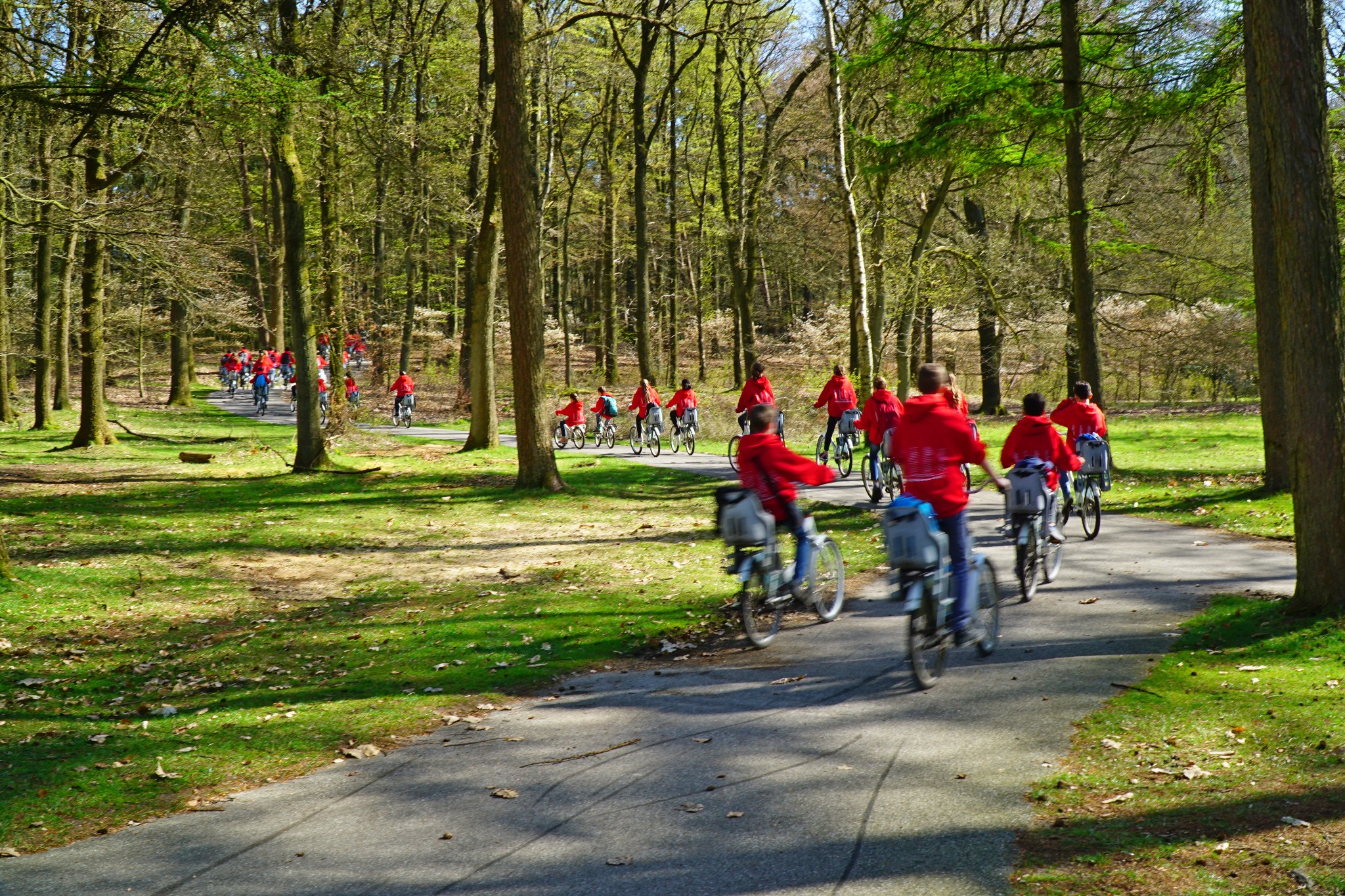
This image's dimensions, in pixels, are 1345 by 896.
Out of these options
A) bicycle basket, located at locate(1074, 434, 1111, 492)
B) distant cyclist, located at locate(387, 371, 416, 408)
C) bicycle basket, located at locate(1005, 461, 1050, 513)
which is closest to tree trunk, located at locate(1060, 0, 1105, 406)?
bicycle basket, located at locate(1074, 434, 1111, 492)

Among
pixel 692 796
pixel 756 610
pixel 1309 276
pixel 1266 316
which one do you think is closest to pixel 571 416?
pixel 1266 316

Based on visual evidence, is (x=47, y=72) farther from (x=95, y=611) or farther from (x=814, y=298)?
(x=814, y=298)

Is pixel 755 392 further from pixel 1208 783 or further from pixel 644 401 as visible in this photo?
pixel 1208 783

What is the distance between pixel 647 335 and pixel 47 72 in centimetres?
2013

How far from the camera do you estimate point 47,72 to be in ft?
42.0

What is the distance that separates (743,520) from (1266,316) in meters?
9.36

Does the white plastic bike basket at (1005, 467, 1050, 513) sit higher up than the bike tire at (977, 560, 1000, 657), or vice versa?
the white plastic bike basket at (1005, 467, 1050, 513)

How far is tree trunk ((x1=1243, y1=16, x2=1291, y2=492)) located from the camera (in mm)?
13680

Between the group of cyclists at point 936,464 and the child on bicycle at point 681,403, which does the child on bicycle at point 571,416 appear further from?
the group of cyclists at point 936,464

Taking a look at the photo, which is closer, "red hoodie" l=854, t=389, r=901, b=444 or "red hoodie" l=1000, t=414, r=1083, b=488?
"red hoodie" l=1000, t=414, r=1083, b=488

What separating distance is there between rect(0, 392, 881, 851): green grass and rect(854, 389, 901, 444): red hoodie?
4.55 ft

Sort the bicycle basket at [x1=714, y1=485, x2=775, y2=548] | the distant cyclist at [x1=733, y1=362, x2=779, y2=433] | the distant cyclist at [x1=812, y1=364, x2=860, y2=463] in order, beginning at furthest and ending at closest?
the distant cyclist at [x1=733, y1=362, x2=779, y2=433]
the distant cyclist at [x1=812, y1=364, x2=860, y2=463]
the bicycle basket at [x1=714, y1=485, x2=775, y2=548]

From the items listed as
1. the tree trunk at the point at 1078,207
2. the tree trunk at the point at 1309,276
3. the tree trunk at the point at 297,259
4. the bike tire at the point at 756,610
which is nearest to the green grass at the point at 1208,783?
the tree trunk at the point at 1309,276

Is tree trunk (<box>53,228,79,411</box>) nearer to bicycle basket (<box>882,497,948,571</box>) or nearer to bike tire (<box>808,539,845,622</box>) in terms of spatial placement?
bike tire (<box>808,539,845,622</box>)
